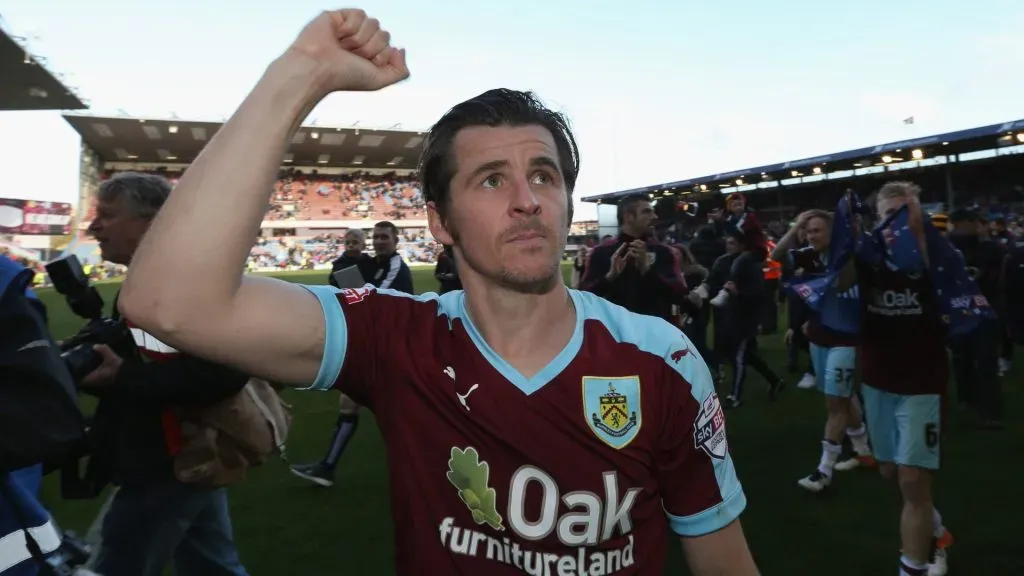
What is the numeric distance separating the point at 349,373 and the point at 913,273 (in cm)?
334

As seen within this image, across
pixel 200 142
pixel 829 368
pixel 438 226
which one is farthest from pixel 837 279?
pixel 200 142

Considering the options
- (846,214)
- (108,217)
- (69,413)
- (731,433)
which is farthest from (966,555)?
(108,217)

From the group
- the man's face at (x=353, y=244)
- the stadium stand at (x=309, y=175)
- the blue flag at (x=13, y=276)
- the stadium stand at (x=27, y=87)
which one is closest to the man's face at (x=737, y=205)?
the man's face at (x=353, y=244)

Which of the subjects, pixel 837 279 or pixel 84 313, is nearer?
pixel 84 313

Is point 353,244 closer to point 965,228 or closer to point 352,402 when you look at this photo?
point 352,402

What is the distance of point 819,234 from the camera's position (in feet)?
16.1

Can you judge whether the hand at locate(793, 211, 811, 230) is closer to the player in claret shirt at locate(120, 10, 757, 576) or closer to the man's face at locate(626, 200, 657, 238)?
the man's face at locate(626, 200, 657, 238)

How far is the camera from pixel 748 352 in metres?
7.48

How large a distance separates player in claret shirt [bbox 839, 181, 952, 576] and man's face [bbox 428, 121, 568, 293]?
2784 millimetres

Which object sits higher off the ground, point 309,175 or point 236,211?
point 309,175

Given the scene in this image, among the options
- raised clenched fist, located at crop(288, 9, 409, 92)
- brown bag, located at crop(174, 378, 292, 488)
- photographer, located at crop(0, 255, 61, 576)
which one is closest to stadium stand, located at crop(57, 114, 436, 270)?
brown bag, located at crop(174, 378, 292, 488)

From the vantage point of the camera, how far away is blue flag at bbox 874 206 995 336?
327 centimetres

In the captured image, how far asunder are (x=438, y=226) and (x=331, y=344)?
45 centimetres

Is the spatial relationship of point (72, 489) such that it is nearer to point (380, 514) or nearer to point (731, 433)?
point (380, 514)
